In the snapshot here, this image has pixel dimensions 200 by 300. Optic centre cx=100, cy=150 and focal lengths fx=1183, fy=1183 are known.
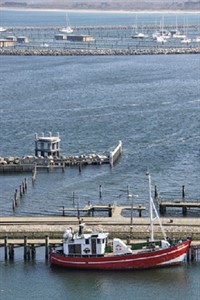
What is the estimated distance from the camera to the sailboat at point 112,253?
62.2m

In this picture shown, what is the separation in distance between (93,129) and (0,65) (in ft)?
232

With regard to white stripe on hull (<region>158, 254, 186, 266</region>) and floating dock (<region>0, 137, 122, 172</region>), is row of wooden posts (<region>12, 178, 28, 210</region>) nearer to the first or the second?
floating dock (<region>0, 137, 122, 172</region>)

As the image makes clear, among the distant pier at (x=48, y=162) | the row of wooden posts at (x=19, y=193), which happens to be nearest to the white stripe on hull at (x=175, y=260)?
the row of wooden posts at (x=19, y=193)

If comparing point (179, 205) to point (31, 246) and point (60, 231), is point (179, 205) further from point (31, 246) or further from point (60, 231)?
point (31, 246)

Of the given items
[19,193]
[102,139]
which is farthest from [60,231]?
[102,139]

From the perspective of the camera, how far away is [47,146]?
3600 inches

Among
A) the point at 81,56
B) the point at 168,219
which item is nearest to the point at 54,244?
the point at 168,219

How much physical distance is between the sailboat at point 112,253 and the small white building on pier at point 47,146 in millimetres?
28191

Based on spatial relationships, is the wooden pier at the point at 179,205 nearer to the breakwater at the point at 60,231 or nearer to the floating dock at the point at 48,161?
the breakwater at the point at 60,231

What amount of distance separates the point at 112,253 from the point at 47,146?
29.6 metres

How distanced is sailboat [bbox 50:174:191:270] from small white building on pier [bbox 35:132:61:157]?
2819 centimetres

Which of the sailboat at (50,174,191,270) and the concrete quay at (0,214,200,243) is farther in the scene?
the concrete quay at (0,214,200,243)

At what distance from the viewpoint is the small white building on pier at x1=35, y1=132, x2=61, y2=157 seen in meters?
90.7

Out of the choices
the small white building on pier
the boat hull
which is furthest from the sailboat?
the small white building on pier
